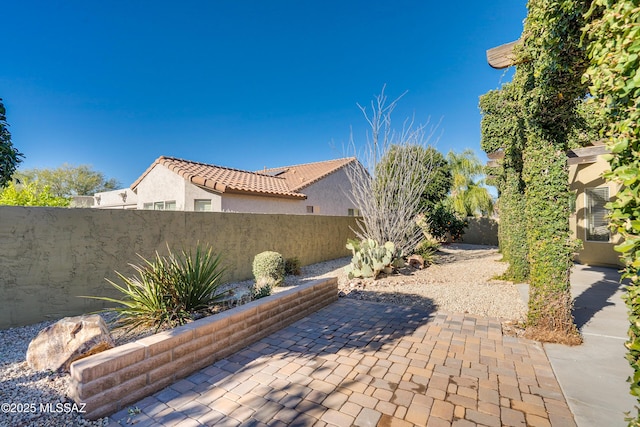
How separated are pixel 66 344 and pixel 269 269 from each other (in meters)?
4.28

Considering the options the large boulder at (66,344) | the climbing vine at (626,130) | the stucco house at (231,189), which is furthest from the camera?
the stucco house at (231,189)

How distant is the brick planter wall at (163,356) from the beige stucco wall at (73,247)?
329cm

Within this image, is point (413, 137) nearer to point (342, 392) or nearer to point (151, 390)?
point (342, 392)

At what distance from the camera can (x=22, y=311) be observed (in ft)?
14.9

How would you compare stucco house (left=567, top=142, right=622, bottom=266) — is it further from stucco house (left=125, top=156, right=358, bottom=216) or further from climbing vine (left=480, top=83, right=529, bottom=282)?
stucco house (left=125, top=156, right=358, bottom=216)

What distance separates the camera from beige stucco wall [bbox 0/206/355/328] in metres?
4.51

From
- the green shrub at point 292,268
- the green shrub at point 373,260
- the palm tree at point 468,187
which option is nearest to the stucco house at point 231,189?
the green shrub at point 373,260

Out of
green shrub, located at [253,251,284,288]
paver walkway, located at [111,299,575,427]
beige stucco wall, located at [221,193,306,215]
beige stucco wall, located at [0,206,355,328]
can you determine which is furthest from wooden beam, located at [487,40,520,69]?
beige stucco wall, located at [221,193,306,215]

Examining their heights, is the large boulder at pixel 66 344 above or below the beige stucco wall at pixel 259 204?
below

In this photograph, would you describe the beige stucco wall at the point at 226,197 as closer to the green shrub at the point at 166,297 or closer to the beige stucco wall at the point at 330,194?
the beige stucco wall at the point at 330,194

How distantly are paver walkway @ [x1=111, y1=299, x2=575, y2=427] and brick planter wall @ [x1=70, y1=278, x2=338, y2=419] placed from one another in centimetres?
12

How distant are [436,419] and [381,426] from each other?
52 cm

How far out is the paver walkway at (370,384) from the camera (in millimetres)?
2508

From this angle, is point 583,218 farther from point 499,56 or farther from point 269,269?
point 269,269
